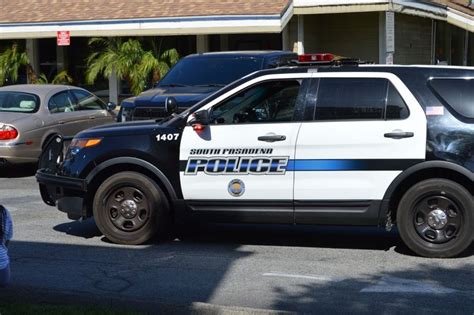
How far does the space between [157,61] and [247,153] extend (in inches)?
527

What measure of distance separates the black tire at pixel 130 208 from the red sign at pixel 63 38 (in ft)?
42.0

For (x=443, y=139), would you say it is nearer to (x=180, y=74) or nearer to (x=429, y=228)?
(x=429, y=228)

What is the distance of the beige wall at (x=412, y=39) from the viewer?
2233 cm

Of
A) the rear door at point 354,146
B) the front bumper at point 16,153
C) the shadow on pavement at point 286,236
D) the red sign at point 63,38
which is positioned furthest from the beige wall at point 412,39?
the rear door at point 354,146

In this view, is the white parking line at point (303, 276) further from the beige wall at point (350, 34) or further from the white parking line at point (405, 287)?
the beige wall at point (350, 34)

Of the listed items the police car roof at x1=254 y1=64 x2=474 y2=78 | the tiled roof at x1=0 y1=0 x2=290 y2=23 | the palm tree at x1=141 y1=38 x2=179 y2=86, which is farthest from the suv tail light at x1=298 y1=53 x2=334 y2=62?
the palm tree at x1=141 y1=38 x2=179 y2=86

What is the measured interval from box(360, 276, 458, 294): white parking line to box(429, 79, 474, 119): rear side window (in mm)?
1703

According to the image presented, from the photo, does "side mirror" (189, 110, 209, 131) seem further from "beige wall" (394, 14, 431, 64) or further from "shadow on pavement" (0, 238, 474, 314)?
"beige wall" (394, 14, 431, 64)

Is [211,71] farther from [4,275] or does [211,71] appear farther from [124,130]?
[4,275]

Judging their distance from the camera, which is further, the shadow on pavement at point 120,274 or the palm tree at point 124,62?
the palm tree at point 124,62

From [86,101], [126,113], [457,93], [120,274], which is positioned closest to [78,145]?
[120,274]

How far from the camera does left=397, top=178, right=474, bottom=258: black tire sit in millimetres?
7078

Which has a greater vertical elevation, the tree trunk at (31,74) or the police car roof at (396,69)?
the tree trunk at (31,74)

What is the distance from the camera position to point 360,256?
24.6 ft
